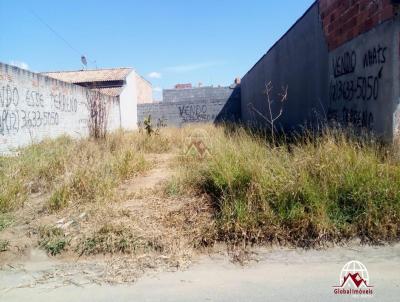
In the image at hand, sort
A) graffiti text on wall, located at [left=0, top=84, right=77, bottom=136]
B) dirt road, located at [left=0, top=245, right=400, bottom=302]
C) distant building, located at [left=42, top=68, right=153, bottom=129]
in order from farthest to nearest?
distant building, located at [left=42, top=68, right=153, bottom=129]
graffiti text on wall, located at [left=0, top=84, right=77, bottom=136]
dirt road, located at [left=0, top=245, right=400, bottom=302]

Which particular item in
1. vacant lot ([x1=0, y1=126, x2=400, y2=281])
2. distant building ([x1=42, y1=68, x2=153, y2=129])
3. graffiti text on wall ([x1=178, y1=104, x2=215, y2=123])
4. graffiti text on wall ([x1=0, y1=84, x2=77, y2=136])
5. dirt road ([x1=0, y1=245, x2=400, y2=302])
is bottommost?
dirt road ([x1=0, y1=245, x2=400, y2=302])

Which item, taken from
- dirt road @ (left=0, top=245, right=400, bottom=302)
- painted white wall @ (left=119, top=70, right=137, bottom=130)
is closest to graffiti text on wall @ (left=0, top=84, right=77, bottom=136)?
dirt road @ (left=0, top=245, right=400, bottom=302)

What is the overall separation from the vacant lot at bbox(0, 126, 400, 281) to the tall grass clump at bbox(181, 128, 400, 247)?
0.03 ft

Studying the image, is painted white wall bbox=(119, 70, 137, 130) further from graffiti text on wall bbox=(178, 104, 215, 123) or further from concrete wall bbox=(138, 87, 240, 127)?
graffiti text on wall bbox=(178, 104, 215, 123)

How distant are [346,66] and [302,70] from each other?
284cm

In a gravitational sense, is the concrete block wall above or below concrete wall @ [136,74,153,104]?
below

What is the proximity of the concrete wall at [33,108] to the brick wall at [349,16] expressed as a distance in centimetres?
763

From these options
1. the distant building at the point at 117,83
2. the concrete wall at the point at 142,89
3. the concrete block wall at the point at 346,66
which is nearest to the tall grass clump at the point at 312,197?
the concrete block wall at the point at 346,66

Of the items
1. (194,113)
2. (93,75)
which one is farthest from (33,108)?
(93,75)

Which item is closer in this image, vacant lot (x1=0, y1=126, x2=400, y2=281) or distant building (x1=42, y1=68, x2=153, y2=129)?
vacant lot (x1=0, y1=126, x2=400, y2=281)

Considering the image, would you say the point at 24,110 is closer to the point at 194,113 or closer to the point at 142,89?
the point at 194,113

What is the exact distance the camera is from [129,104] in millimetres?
25000

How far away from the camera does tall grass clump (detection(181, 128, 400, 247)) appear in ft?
10.9

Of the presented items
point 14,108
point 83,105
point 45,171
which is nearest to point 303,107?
point 45,171
